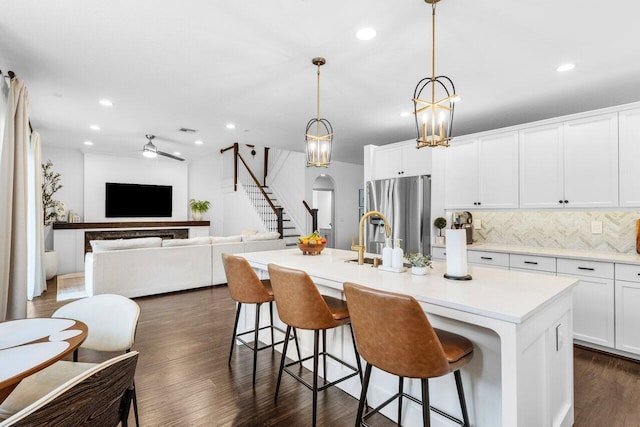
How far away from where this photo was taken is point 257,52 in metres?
2.75

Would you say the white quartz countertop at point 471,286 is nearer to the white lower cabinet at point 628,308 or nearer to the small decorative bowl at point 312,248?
the small decorative bowl at point 312,248

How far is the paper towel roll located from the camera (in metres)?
1.88

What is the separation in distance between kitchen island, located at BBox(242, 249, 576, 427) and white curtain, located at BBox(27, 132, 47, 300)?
15.5 feet

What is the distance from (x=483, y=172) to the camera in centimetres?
414

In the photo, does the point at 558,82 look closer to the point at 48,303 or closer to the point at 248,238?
the point at 248,238

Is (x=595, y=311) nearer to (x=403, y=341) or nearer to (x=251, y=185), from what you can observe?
(x=403, y=341)

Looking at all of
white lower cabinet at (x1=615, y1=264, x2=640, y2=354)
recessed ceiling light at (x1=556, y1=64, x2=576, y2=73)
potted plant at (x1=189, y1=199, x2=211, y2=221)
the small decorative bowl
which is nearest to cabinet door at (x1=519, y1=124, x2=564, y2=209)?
recessed ceiling light at (x1=556, y1=64, x2=576, y2=73)

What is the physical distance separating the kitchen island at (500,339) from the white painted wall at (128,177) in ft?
24.9

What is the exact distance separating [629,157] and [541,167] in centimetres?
72

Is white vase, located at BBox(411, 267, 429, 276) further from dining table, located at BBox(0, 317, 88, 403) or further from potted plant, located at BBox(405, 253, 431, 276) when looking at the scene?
dining table, located at BBox(0, 317, 88, 403)

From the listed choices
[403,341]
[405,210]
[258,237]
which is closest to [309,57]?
[403,341]

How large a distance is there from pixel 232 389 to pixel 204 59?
2.70 m

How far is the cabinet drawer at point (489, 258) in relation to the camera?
12.1 ft

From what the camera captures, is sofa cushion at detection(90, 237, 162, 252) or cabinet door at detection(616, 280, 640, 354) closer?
cabinet door at detection(616, 280, 640, 354)
